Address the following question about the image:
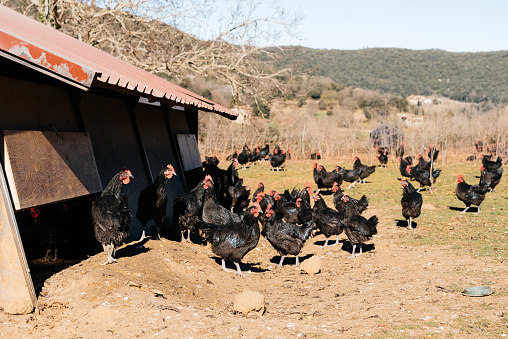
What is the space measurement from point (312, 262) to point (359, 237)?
5.09 feet

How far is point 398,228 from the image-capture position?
1127 centimetres

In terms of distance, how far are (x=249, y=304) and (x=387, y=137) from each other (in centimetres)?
2404

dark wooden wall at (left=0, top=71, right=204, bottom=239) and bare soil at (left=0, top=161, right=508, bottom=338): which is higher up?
dark wooden wall at (left=0, top=71, right=204, bottom=239)

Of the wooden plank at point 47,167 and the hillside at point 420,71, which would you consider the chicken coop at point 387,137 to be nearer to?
the wooden plank at point 47,167

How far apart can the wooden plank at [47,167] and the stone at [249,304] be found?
316 cm

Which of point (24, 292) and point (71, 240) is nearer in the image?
point (24, 292)

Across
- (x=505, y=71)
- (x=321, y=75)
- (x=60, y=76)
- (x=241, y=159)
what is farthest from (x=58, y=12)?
(x=505, y=71)

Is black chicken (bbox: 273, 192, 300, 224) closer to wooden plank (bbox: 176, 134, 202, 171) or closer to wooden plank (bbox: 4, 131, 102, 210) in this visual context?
wooden plank (bbox: 176, 134, 202, 171)

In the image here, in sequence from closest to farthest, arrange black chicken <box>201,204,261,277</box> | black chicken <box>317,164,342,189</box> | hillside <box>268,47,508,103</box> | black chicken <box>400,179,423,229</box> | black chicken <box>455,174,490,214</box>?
black chicken <box>201,204,261,277</box> < black chicken <box>400,179,423,229</box> < black chicken <box>455,174,490,214</box> < black chicken <box>317,164,342,189</box> < hillside <box>268,47,508,103</box>

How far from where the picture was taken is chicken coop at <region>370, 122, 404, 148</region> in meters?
26.8

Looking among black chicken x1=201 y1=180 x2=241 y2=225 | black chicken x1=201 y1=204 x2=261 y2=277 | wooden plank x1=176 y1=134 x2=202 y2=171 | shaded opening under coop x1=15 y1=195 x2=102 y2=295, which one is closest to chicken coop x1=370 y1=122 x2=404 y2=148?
wooden plank x1=176 y1=134 x2=202 y2=171

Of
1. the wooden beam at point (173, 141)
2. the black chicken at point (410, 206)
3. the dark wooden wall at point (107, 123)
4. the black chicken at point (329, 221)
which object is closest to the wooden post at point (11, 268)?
the dark wooden wall at point (107, 123)

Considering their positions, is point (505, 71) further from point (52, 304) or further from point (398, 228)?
point (52, 304)

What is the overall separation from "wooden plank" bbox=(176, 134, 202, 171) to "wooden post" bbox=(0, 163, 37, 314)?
256 inches
